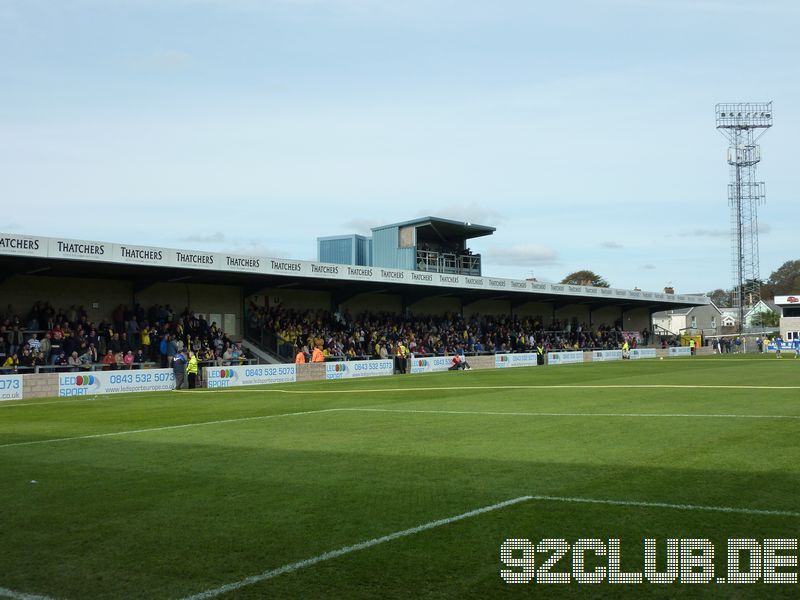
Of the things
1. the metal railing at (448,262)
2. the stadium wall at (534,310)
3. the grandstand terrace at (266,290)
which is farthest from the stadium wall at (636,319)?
the metal railing at (448,262)

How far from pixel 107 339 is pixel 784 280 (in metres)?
146

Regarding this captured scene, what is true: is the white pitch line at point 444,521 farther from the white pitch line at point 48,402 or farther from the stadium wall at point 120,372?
the stadium wall at point 120,372

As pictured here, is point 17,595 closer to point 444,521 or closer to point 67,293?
point 444,521

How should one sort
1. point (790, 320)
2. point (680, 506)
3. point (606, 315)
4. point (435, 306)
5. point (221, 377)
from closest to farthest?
1. point (680, 506)
2. point (221, 377)
3. point (435, 306)
4. point (606, 315)
5. point (790, 320)

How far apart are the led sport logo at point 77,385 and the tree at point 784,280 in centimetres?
14352

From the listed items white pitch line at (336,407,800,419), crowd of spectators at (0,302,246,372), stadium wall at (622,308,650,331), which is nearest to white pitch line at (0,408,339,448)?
white pitch line at (336,407,800,419)

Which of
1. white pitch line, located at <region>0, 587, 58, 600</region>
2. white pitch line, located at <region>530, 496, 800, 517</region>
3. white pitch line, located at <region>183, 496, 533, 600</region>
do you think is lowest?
white pitch line, located at <region>0, 587, 58, 600</region>

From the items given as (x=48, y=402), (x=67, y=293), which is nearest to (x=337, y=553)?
(x=48, y=402)

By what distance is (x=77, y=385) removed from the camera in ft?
89.1

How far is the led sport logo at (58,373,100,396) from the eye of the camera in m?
26.8

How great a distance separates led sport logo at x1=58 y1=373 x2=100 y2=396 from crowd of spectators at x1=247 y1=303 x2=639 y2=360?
12503mm

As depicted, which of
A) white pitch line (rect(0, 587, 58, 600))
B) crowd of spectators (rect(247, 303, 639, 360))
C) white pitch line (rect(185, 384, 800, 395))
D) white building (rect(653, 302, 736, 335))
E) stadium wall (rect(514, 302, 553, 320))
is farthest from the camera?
white building (rect(653, 302, 736, 335))

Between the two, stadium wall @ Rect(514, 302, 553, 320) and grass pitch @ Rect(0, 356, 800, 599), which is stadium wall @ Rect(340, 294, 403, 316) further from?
grass pitch @ Rect(0, 356, 800, 599)

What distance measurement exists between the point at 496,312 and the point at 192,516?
54.0m
